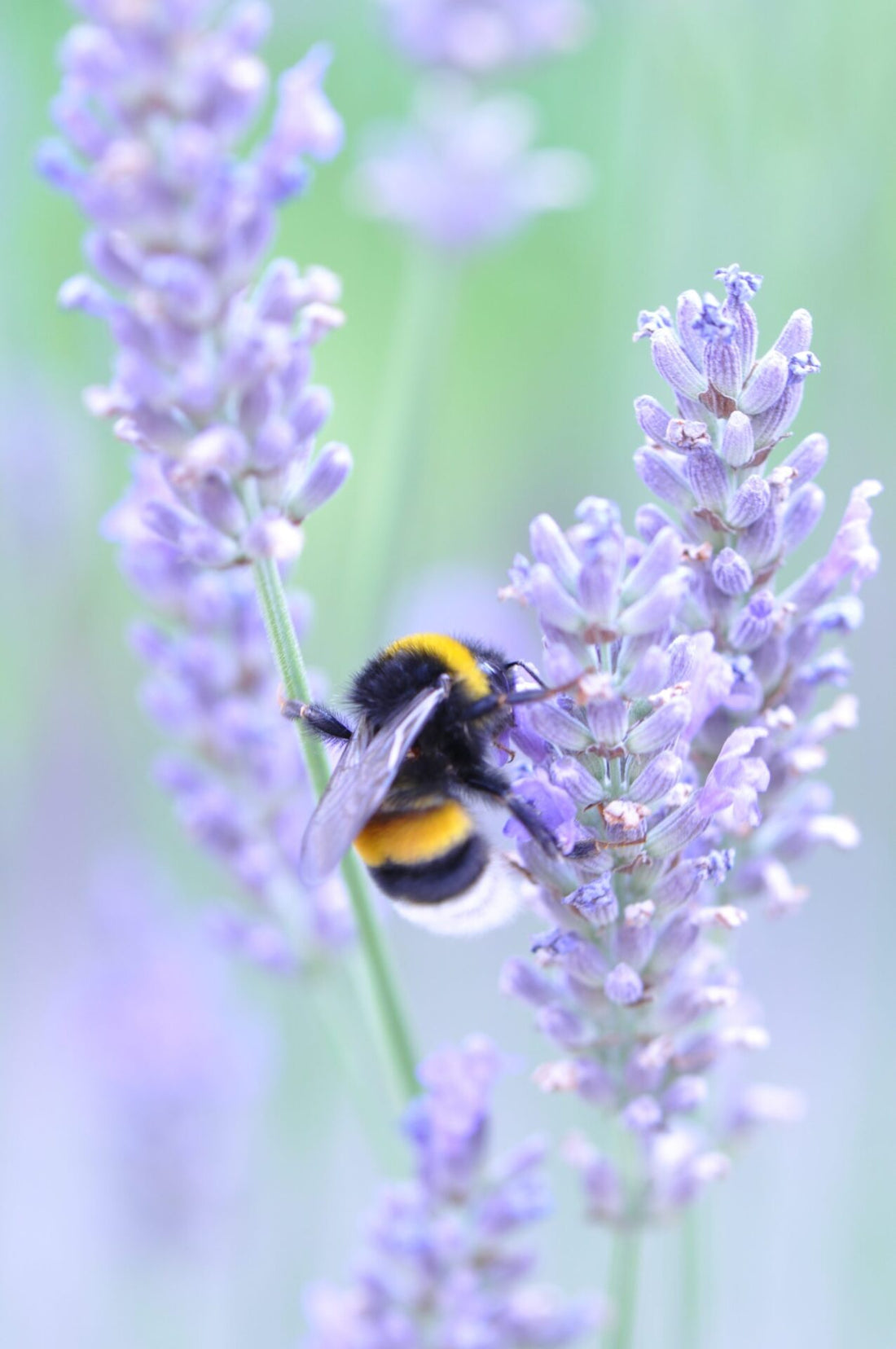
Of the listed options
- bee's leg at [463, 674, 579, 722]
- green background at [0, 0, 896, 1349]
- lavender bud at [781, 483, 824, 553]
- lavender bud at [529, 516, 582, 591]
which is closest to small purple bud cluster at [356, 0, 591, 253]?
green background at [0, 0, 896, 1349]

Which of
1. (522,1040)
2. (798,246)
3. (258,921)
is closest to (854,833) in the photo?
(258,921)

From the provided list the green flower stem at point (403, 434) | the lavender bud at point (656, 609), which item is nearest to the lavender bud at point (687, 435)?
the lavender bud at point (656, 609)

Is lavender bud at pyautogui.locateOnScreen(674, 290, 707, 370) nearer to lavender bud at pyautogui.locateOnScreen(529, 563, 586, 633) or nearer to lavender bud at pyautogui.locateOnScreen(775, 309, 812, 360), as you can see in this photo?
lavender bud at pyautogui.locateOnScreen(775, 309, 812, 360)

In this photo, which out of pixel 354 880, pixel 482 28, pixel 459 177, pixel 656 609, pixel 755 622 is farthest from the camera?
pixel 459 177

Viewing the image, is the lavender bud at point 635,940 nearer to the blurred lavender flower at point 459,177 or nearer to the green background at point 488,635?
the green background at point 488,635

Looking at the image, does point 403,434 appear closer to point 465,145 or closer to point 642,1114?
point 465,145

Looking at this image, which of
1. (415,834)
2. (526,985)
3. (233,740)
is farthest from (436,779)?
(526,985)
